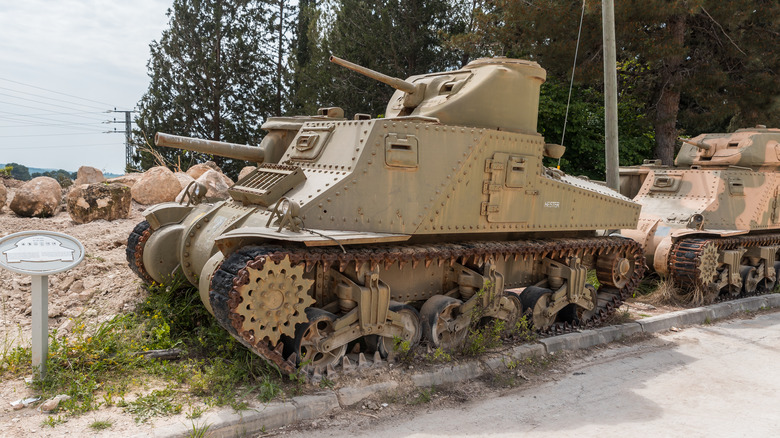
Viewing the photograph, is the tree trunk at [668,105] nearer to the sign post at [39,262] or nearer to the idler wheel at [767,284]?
the idler wheel at [767,284]

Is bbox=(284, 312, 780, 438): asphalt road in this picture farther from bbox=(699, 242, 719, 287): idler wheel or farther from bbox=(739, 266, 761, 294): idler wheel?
bbox=(739, 266, 761, 294): idler wheel

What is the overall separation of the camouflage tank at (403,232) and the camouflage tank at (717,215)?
7.06ft

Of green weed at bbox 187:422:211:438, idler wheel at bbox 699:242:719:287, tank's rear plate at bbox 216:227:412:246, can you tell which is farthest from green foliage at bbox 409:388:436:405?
idler wheel at bbox 699:242:719:287

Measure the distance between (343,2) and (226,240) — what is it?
1738 centimetres

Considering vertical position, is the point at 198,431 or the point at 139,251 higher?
the point at 139,251

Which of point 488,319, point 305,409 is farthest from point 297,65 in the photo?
point 305,409

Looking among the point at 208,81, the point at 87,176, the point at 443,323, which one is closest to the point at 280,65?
the point at 208,81

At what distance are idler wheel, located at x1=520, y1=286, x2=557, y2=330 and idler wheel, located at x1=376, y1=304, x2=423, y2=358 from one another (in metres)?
1.75

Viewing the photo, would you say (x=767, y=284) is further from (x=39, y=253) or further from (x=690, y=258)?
(x=39, y=253)

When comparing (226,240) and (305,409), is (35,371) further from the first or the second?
(305,409)

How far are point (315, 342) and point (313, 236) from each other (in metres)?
1.01

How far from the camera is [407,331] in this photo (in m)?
6.21

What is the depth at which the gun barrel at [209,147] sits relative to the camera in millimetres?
6832

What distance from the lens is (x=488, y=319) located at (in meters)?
7.11
